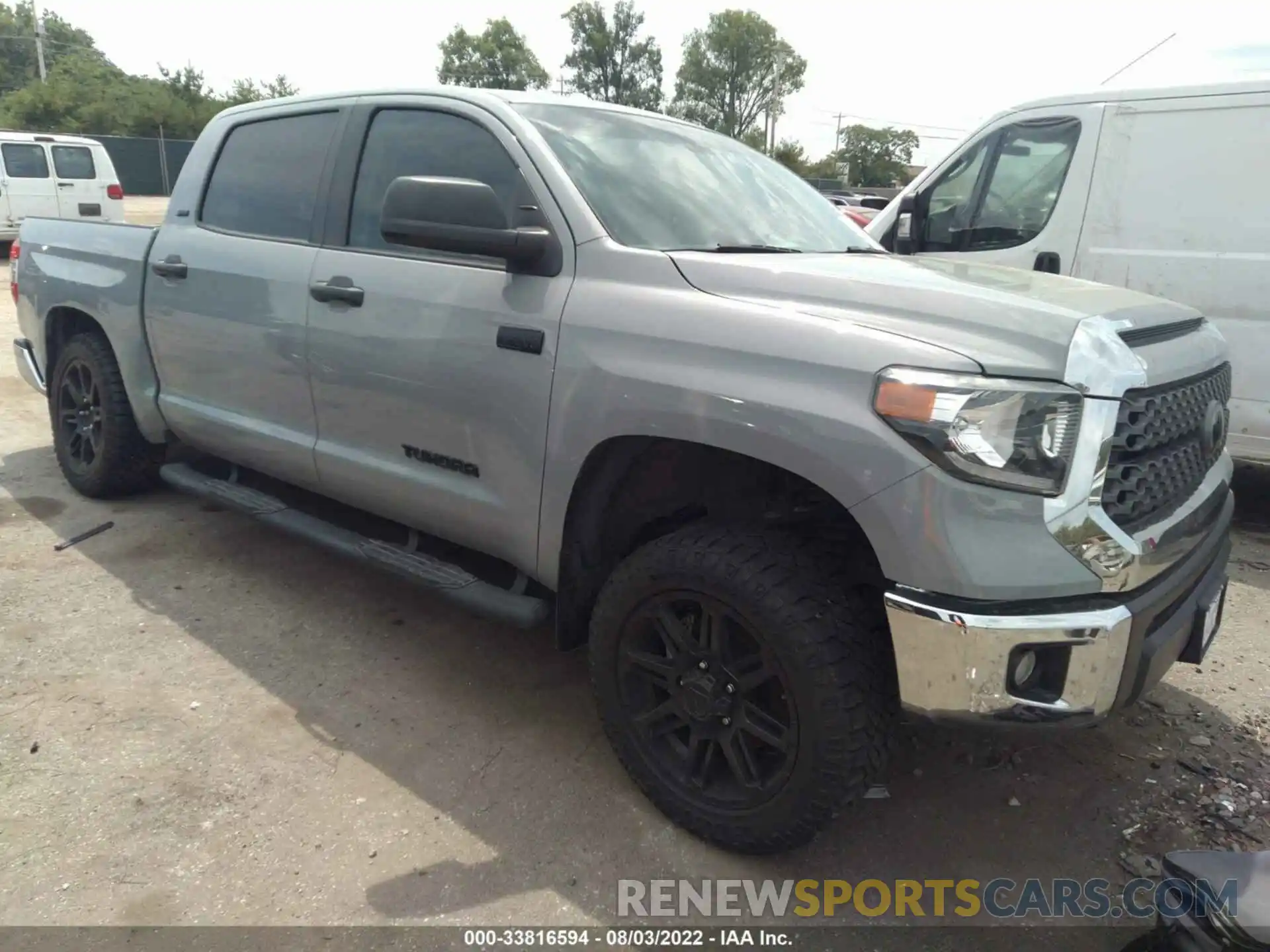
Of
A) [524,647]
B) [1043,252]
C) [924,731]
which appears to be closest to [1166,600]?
[924,731]

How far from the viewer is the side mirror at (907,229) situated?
5531 mm

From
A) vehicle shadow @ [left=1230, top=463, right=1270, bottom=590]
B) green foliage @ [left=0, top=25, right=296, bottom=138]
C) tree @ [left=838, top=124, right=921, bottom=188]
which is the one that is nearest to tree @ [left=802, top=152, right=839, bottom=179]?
tree @ [left=838, top=124, right=921, bottom=188]

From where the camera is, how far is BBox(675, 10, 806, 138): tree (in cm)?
6012

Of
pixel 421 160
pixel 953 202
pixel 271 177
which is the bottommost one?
pixel 271 177

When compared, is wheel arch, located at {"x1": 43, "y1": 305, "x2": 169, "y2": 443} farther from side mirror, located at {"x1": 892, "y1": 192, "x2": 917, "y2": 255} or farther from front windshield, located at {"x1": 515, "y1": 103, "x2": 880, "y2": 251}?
side mirror, located at {"x1": 892, "y1": 192, "x2": 917, "y2": 255}

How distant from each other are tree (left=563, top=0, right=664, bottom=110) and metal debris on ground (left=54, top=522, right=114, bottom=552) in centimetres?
5854

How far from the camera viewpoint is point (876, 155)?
71.6 metres

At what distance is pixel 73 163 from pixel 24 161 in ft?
2.28

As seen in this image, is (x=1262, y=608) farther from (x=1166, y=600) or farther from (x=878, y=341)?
(x=878, y=341)

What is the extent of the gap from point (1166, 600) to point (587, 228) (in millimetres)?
1737

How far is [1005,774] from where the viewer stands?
2822mm

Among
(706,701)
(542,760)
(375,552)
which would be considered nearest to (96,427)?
(375,552)

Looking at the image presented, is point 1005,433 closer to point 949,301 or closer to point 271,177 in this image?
point 949,301

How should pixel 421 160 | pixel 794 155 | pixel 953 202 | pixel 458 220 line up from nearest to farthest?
pixel 458 220 → pixel 421 160 → pixel 953 202 → pixel 794 155
